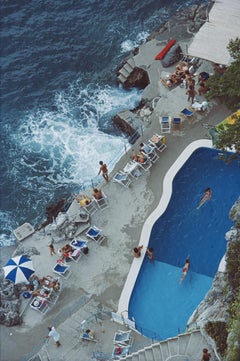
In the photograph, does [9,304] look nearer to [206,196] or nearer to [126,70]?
[206,196]

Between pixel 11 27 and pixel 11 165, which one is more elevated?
pixel 11 27

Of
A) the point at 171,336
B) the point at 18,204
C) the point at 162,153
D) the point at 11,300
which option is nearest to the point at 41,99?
the point at 18,204

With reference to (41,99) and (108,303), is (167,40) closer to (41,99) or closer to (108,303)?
(41,99)

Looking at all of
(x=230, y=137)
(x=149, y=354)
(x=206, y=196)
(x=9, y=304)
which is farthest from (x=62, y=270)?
(x=230, y=137)

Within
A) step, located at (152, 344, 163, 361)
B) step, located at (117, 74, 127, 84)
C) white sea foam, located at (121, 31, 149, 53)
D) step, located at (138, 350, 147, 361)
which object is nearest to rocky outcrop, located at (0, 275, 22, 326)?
step, located at (138, 350, 147, 361)

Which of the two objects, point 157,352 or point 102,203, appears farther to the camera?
point 102,203

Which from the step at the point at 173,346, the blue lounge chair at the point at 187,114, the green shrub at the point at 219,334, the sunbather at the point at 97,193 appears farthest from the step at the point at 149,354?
the blue lounge chair at the point at 187,114
